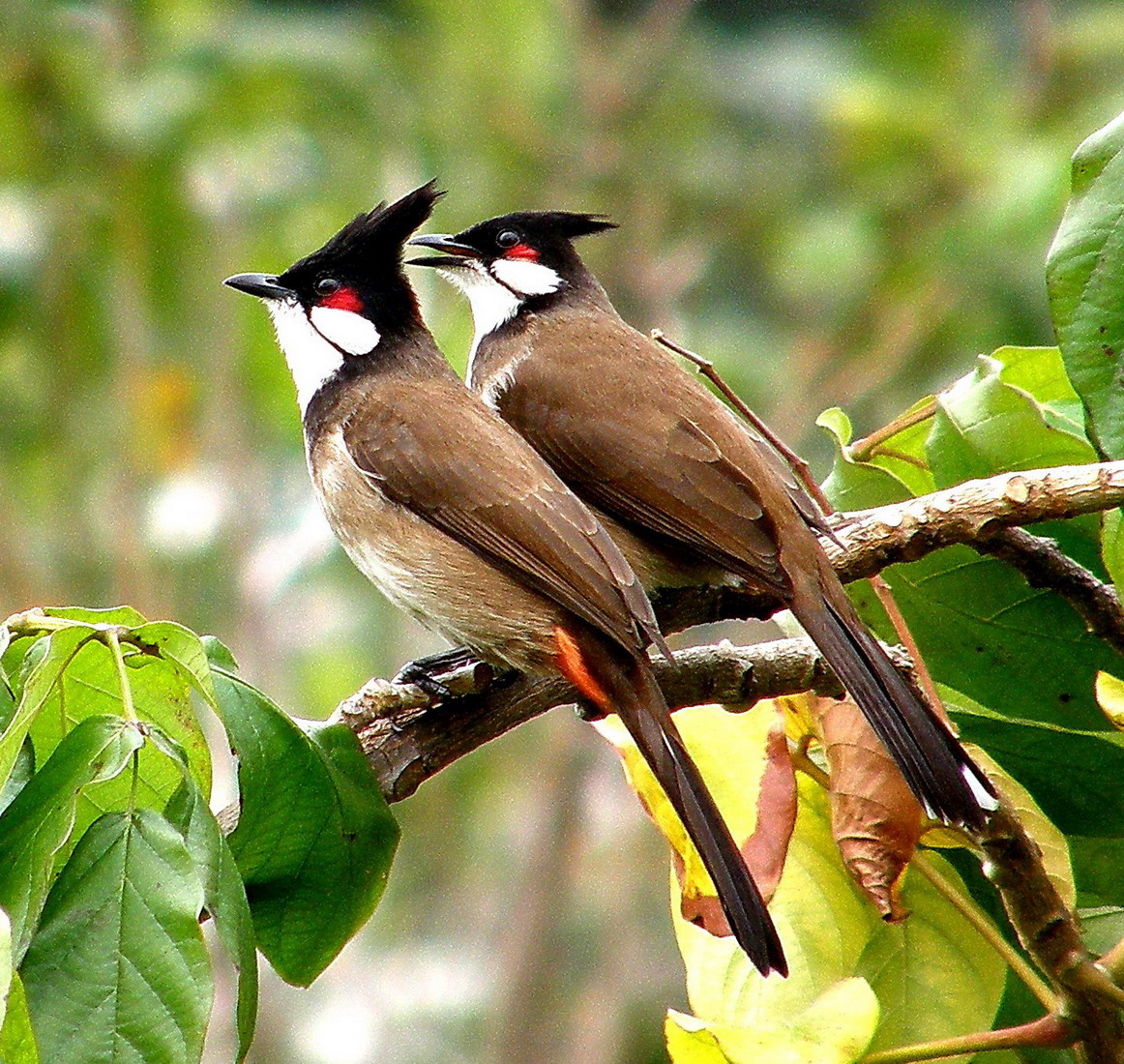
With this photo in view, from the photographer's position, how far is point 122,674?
3.98 ft

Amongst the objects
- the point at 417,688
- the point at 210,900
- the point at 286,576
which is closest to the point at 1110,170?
the point at 417,688

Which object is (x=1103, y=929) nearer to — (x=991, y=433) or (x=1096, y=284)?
(x=991, y=433)

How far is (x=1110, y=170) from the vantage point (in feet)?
4.86

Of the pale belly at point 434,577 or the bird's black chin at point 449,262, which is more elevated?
the bird's black chin at point 449,262

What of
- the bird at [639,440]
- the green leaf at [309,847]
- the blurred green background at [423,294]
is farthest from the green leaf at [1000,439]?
the blurred green background at [423,294]

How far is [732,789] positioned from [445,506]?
2.45 ft

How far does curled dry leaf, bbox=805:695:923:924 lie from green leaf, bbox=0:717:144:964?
629 millimetres

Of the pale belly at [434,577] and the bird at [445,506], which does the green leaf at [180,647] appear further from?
the pale belly at [434,577]

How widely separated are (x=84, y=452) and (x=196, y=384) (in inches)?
13.6

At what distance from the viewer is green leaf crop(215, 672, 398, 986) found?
138 cm

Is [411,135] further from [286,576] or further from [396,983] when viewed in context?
[396,983]

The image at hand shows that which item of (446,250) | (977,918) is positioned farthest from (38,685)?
(446,250)

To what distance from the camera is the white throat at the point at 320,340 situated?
8.73ft

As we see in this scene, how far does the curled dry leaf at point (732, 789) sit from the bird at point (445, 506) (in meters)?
0.02
